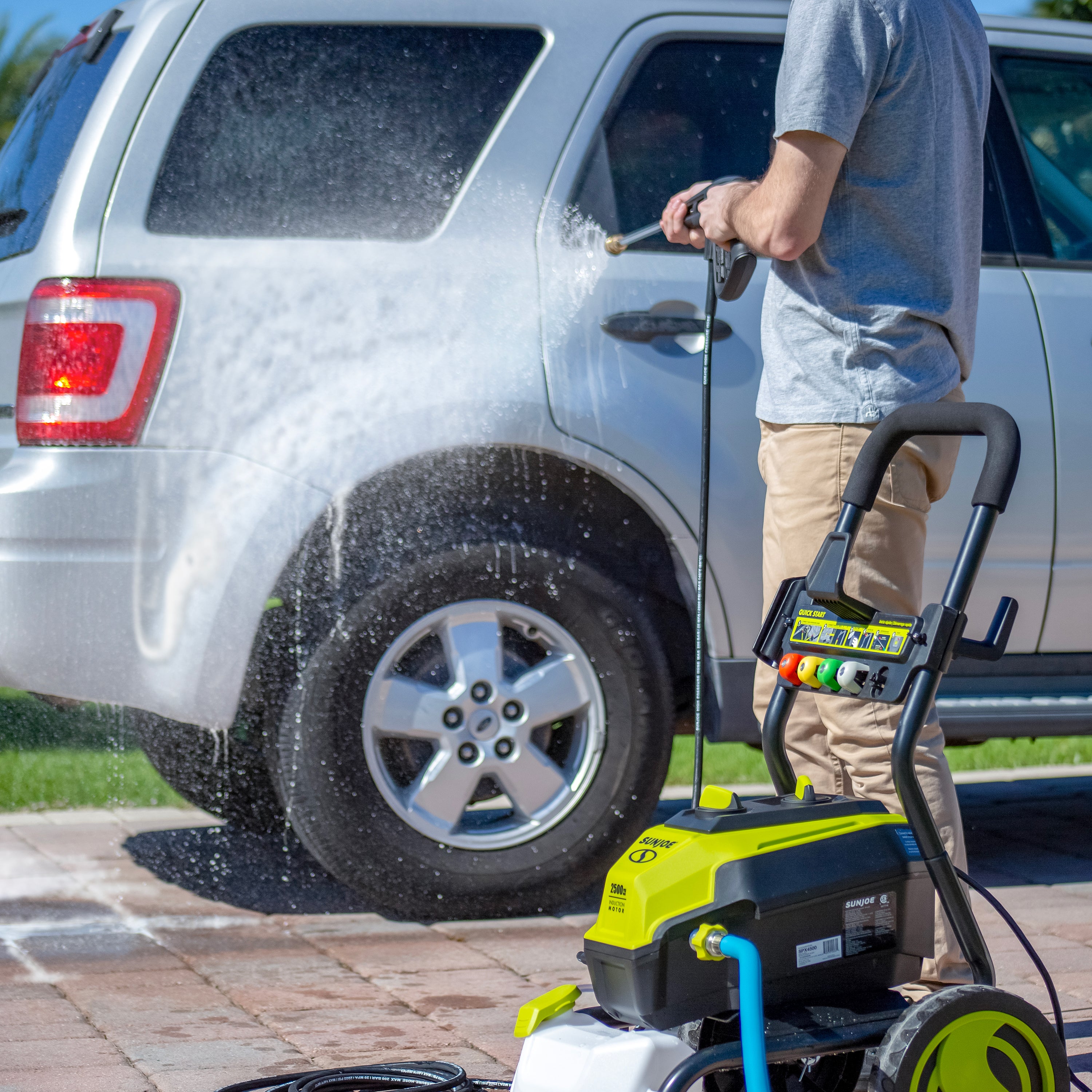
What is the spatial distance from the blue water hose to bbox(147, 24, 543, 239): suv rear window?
81.1 inches

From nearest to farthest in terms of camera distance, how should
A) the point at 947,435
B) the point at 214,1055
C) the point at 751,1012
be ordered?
the point at 751,1012
the point at 947,435
the point at 214,1055

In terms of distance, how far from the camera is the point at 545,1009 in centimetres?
201

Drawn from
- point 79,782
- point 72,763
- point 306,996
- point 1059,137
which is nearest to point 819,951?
point 306,996

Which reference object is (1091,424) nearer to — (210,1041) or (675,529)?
(675,529)

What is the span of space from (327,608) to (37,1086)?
47.7 inches

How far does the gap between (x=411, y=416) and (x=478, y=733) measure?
2.28 ft

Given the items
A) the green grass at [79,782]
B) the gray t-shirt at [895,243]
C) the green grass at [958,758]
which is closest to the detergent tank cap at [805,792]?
the gray t-shirt at [895,243]

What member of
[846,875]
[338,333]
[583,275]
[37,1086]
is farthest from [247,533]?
[846,875]

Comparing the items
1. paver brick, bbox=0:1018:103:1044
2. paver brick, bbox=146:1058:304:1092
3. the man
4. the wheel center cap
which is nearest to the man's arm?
the man

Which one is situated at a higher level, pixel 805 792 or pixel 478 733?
pixel 805 792

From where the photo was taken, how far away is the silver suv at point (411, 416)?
3.33 m

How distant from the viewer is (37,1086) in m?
2.54

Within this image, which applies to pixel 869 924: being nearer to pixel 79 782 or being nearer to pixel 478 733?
pixel 478 733

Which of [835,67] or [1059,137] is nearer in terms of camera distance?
[835,67]
